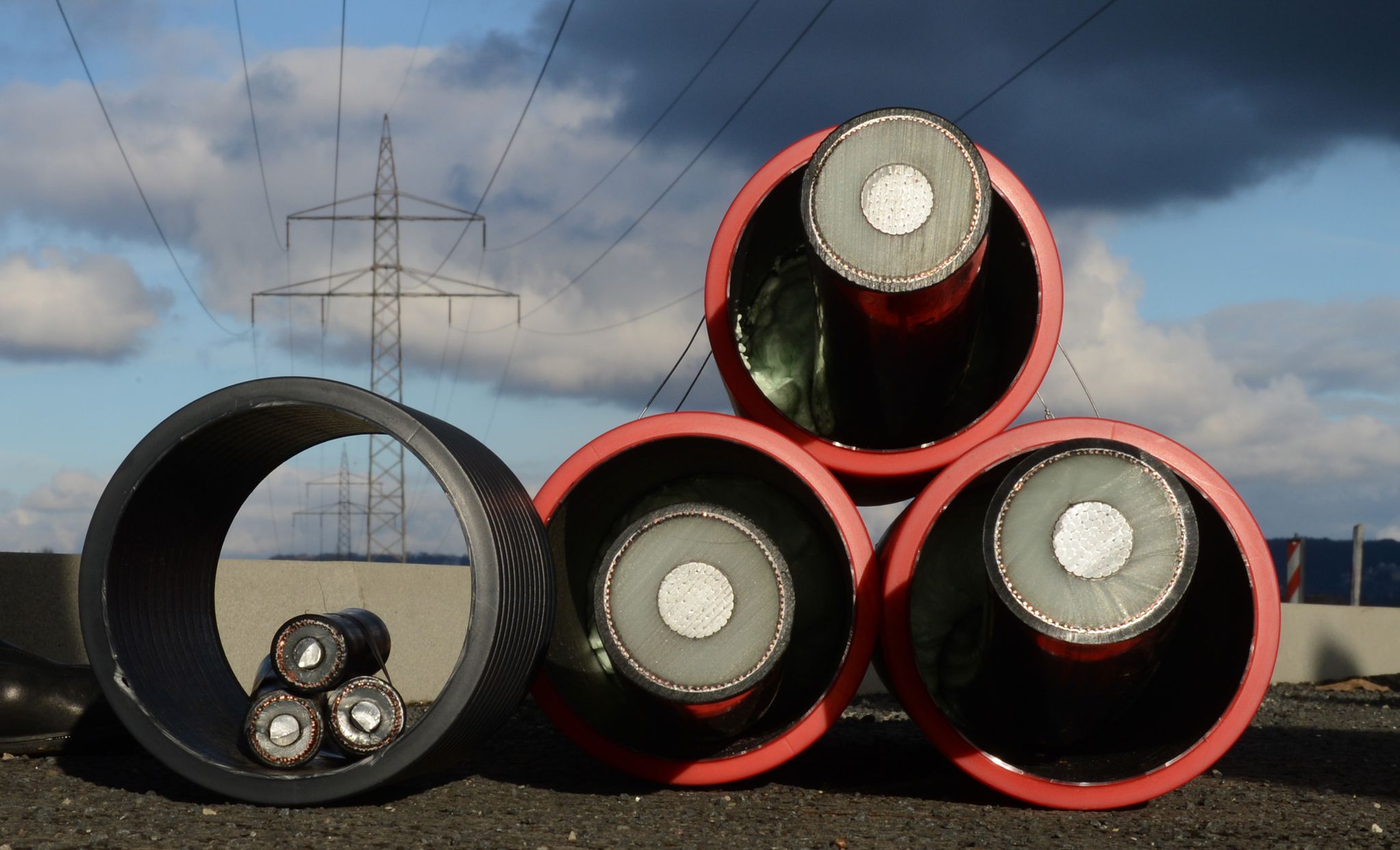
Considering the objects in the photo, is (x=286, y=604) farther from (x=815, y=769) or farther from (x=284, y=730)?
(x=815, y=769)

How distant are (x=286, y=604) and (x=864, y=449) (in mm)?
4978

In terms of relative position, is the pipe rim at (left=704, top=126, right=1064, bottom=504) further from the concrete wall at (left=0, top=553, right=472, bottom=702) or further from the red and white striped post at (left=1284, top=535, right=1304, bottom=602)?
the red and white striped post at (left=1284, top=535, right=1304, bottom=602)

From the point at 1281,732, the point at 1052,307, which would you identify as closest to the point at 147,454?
the point at 1052,307

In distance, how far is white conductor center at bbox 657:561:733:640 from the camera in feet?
18.8

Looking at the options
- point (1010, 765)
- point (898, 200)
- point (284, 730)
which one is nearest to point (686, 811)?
point (1010, 765)

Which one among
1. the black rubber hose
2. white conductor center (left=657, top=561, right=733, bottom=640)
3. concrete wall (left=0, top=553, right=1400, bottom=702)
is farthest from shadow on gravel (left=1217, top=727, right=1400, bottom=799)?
concrete wall (left=0, top=553, right=1400, bottom=702)

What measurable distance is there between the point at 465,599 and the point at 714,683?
5.43 meters

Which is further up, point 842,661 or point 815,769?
point 842,661

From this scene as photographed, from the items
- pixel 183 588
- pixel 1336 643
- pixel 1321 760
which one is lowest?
pixel 1336 643

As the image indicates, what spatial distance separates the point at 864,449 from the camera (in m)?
6.84

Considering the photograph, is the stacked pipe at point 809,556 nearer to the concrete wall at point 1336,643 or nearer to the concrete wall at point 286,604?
the concrete wall at point 286,604

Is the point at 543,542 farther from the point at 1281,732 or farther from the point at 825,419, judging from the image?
the point at 1281,732

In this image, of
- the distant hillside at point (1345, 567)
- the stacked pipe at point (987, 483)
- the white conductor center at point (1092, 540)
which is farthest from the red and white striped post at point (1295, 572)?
the distant hillside at point (1345, 567)

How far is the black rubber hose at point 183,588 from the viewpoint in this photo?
18.7 feet
